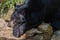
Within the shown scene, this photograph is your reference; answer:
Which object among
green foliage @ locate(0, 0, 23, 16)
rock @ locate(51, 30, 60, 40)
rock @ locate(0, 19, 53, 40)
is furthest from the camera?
green foliage @ locate(0, 0, 23, 16)

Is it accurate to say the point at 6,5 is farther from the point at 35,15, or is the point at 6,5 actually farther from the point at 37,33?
the point at 37,33

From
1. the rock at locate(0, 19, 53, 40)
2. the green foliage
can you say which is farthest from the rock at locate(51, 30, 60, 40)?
the green foliage

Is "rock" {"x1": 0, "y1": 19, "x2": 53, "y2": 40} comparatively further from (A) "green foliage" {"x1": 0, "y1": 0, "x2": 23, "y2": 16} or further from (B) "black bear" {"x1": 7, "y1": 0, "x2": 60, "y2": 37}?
(A) "green foliage" {"x1": 0, "y1": 0, "x2": 23, "y2": 16}

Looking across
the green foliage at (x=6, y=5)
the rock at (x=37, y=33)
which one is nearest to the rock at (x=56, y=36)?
the rock at (x=37, y=33)

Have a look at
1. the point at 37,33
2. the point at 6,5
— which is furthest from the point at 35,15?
the point at 6,5

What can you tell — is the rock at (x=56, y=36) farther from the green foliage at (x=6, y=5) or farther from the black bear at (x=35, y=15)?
the green foliage at (x=6, y=5)

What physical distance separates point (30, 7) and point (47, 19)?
0.24 meters

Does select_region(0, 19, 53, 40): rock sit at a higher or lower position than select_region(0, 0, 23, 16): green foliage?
lower

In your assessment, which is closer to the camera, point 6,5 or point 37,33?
point 37,33

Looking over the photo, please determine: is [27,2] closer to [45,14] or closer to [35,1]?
[35,1]

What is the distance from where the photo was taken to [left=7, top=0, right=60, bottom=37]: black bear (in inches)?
89.7

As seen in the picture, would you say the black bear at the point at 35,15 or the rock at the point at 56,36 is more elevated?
the black bear at the point at 35,15

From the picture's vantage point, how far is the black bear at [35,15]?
228 cm

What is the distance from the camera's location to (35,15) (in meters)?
2.33
